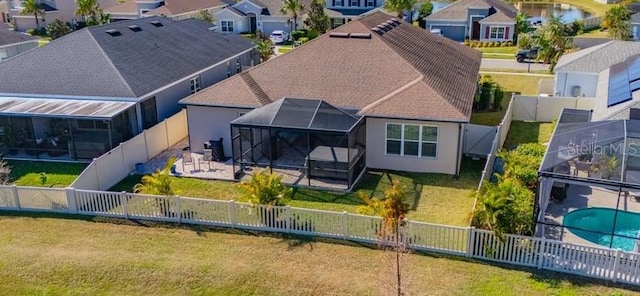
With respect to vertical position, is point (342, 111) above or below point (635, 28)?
below

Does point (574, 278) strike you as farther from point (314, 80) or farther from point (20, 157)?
point (20, 157)

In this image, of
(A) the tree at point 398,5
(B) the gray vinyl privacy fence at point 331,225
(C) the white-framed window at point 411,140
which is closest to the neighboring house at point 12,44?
(B) the gray vinyl privacy fence at point 331,225

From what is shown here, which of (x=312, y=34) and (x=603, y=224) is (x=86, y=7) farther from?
(x=603, y=224)

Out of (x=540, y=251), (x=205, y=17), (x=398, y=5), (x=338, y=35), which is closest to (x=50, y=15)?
(x=205, y=17)

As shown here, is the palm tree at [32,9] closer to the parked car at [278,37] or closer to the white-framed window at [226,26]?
Answer: the white-framed window at [226,26]

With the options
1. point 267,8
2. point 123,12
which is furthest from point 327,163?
point 123,12

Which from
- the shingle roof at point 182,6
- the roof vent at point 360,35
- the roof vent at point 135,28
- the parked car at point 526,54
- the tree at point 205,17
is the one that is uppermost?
the shingle roof at point 182,6

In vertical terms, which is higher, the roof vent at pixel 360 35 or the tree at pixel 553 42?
the roof vent at pixel 360 35
